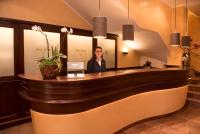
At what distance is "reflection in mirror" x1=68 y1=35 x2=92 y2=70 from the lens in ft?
17.9

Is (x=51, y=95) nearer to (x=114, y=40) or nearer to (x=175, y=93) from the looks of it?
(x=175, y=93)

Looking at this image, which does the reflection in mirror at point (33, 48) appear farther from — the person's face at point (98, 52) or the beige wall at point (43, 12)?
the person's face at point (98, 52)

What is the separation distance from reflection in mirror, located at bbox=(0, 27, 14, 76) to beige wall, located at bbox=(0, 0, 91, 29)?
350 millimetres

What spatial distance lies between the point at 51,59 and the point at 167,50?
456cm

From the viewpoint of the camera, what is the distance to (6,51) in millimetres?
4164

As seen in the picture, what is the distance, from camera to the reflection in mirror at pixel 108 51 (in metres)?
6.38

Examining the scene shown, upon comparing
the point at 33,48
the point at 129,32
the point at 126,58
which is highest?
the point at 129,32

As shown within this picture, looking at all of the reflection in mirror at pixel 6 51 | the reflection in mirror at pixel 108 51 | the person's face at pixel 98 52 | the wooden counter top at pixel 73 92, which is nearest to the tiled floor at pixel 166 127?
the wooden counter top at pixel 73 92

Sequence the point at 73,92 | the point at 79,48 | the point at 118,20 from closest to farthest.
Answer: the point at 73,92 < the point at 118,20 < the point at 79,48

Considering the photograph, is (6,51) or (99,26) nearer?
(99,26)

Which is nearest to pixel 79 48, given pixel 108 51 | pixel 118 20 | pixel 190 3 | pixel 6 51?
pixel 108 51

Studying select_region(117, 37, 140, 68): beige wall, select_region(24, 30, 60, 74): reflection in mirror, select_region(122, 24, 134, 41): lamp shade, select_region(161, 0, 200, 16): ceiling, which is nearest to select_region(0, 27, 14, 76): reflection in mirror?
select_region(24, 30, 60, 74): reflection in mirror

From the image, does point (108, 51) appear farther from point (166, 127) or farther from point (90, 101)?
point (90, 101)

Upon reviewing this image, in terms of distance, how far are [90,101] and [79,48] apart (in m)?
3.04
